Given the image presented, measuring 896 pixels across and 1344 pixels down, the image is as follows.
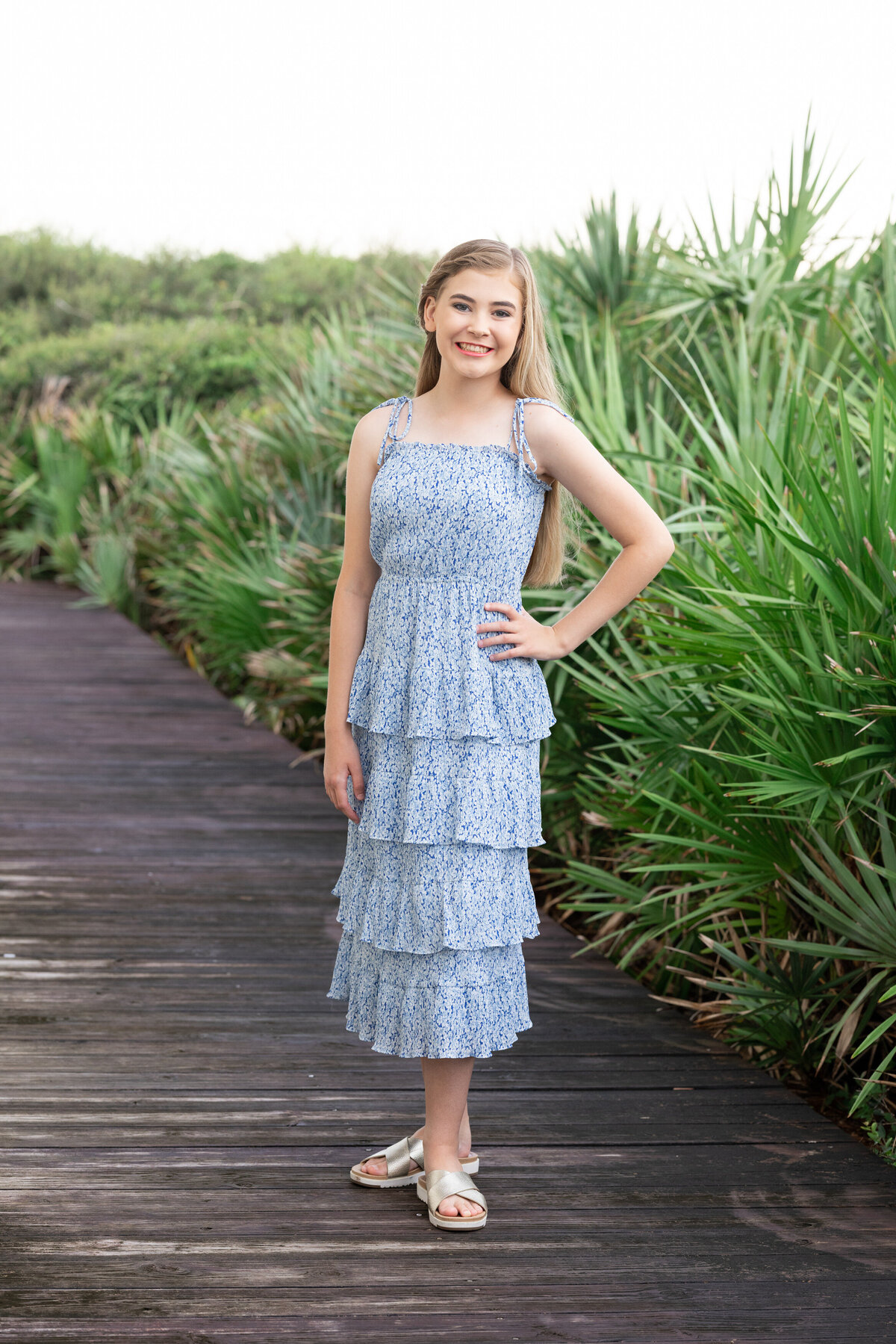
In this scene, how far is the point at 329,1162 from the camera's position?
2439mm

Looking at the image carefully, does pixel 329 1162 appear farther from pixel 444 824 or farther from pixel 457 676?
pixel 457 676

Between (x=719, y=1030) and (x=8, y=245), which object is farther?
(x=8, y=245)

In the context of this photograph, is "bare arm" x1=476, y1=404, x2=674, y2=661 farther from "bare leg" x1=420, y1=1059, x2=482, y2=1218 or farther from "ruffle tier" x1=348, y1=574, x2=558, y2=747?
"bare leg" x1=420, y1=1059, x2=482, y2=1218

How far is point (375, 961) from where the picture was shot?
2.21m

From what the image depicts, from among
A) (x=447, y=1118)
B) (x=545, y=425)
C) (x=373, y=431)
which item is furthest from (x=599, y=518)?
(x=447, y=1118)

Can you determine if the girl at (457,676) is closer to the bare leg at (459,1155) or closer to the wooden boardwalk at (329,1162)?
the bare leg at (459,1155)

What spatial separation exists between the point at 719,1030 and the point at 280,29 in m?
30.3

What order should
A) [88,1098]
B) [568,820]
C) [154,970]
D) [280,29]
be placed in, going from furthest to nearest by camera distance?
[280,29]
[568,820]
[154,970]
[88,1098]

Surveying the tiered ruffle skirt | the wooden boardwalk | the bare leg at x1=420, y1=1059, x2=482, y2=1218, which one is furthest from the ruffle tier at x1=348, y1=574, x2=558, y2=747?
the wooden boardwalk

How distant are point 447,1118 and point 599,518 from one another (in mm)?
1045

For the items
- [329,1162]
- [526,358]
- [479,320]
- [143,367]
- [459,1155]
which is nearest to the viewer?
[479,320]

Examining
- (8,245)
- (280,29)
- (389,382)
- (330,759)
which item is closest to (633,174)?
(389,382)

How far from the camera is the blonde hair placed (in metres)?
2.12

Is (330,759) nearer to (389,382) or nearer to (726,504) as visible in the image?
(726,504)
